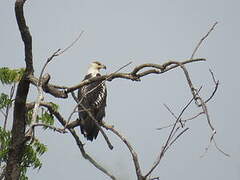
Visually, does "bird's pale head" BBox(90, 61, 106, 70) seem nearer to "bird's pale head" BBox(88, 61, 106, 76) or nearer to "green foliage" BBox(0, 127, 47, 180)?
"bird's pale head" BBox(88, 61, 106, 76)

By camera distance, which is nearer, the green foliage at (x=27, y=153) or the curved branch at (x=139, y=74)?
the curved branch at (x=139, y=74)

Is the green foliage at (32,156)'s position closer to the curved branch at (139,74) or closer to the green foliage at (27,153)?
the green foliage at (27,153)

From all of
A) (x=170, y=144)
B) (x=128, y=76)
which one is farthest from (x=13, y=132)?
(x=170, y=144)

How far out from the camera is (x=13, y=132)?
345 centimetres

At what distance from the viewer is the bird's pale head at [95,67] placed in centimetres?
832

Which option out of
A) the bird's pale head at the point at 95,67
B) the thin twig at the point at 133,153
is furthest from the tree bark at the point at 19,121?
the bird's pale head at the point at 95,67

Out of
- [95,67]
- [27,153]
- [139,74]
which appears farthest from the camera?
[95,67]

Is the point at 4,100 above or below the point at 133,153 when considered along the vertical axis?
above

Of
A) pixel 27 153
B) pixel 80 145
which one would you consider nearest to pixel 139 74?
pixel 80 145

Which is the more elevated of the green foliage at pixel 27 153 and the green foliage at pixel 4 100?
the green foliage at pixel 4 100

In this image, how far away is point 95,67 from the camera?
8.52 meters

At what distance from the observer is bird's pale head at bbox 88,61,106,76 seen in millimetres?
8320

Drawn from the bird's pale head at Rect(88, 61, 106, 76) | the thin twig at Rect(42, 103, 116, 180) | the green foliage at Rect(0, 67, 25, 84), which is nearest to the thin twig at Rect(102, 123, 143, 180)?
the thin twig at Rect(42, 103, 116, 180)

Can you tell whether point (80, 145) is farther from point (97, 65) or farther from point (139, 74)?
point (97, 65)
